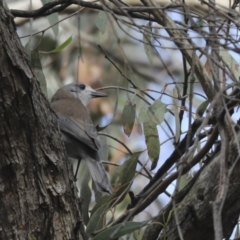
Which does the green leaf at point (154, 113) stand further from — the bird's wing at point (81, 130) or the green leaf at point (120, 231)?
the bird's wing at point (81, 130)

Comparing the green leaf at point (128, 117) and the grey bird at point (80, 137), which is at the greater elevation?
the grey bird at point (80, 137)

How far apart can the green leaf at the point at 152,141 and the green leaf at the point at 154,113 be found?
0.02 metres

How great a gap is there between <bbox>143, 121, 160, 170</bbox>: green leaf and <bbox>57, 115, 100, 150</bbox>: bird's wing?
655 millimetres

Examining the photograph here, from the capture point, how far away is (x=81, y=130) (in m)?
3.75

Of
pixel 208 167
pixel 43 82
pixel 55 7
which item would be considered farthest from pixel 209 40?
pixel 43 82

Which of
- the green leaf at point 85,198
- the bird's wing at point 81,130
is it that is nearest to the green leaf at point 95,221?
the green leaf at point 85,198

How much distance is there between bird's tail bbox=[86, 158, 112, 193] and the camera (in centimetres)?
312

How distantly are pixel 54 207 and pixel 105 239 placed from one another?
28 cm

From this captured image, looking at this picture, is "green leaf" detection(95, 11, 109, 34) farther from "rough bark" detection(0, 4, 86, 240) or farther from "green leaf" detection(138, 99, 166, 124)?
"rough bark" detection(0, 4, 86, 240)

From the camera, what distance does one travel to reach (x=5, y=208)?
83.4 inches

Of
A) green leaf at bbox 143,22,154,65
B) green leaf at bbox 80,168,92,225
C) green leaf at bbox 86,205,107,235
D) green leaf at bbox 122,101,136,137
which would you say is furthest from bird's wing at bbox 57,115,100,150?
green leaf at bbox 86,205,107,235

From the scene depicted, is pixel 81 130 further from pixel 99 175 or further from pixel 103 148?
pixel 99 175

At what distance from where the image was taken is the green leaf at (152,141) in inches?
110

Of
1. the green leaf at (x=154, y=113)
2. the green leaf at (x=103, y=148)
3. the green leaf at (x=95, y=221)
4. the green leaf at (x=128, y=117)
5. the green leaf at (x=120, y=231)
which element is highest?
the green leaf at (x=103, y=148)
